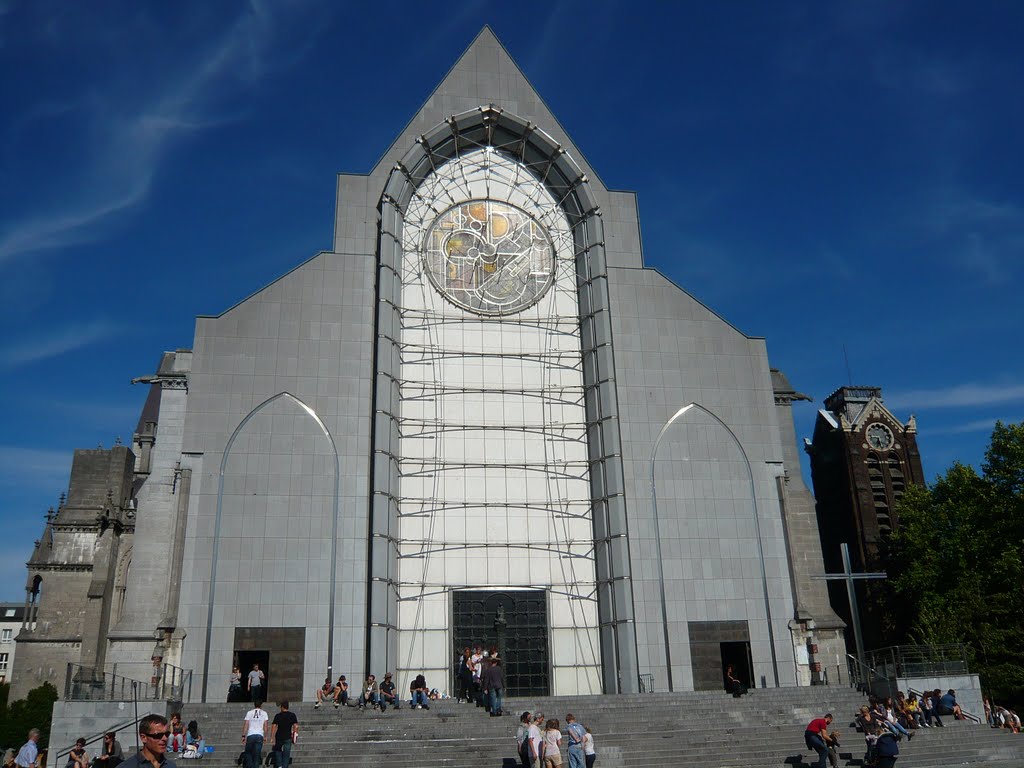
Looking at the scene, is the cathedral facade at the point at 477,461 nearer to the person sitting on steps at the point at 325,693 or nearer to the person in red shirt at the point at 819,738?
the person sitting on steps at the point at 325,693

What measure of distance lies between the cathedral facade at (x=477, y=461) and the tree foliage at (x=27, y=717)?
31.1ft

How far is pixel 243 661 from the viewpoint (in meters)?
28.0

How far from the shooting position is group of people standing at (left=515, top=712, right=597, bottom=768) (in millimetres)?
16828

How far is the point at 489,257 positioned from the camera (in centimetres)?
3491

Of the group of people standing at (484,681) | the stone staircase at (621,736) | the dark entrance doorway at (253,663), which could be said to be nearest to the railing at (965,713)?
the stone staircase at (621,736)

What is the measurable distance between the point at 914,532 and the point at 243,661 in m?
35.9

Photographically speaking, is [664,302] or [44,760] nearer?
[44,760]

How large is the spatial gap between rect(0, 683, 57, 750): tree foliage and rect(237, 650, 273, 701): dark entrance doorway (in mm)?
9353

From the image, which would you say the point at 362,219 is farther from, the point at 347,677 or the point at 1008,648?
the point at 1008,648

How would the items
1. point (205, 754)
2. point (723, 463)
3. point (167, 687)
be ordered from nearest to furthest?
point (205, 754) < point (167, 687) < point (723, 463)

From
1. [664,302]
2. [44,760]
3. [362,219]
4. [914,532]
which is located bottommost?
[44,760]

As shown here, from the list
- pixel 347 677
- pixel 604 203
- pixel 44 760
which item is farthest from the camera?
pixel 604 203

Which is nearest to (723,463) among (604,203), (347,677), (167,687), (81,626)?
(604,203)

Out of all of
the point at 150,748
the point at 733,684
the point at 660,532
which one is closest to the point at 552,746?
the point at 733,684
